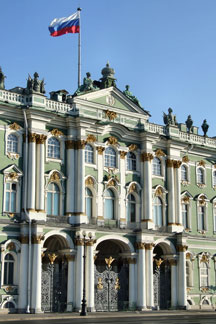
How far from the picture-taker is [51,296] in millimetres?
46625

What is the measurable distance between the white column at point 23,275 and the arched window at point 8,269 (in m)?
0.67

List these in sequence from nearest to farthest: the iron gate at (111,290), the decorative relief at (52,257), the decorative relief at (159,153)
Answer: the decorative relief at (52,257) < the iron gate at (111,290) < the decorative relief at (159,153)

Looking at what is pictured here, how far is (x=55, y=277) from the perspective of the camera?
47594 mm

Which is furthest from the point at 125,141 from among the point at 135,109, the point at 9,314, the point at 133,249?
the point at 9,314

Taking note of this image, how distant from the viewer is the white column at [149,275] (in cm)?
5144

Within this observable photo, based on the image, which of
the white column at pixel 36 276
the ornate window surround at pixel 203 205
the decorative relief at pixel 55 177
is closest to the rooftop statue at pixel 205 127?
the ornate window surround at pixel 203 205

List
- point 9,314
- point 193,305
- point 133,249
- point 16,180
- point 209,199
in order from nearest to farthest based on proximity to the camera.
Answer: point 9,314 → point 16,180 → point 133,249 → point 193,305 → point 209,199

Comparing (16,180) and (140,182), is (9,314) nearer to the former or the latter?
(16,180)

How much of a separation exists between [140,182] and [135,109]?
620cm

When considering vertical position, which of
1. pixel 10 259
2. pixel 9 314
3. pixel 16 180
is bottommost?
pixel 9 314

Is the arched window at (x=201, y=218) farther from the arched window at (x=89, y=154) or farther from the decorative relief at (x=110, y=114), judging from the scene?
the arched window at (x=89, y=154)

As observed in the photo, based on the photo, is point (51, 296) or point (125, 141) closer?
point (51, 296)

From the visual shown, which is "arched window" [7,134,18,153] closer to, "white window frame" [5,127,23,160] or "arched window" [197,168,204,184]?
"white window frame" [5,127,23,160]

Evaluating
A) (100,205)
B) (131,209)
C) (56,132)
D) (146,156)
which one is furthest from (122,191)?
(56,132)
